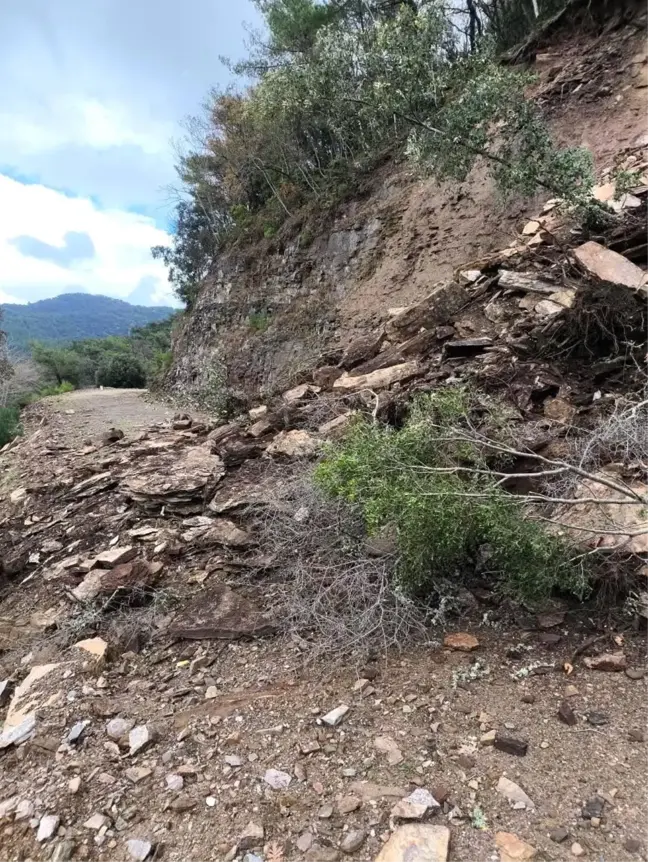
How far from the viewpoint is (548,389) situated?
4.47m

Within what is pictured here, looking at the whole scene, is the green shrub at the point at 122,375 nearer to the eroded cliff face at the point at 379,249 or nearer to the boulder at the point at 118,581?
the eroded cliff face at the point at 379,249

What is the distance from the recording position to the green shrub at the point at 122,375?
2617 cm

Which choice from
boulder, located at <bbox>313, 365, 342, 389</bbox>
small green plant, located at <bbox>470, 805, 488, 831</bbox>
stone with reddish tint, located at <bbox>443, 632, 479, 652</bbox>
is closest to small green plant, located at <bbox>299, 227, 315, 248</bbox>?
boulder, located at <bbox>313, 365, 342, 389</bbox>

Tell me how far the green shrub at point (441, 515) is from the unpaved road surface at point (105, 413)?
7.42 metres

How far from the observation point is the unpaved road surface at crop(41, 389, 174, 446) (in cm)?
1002

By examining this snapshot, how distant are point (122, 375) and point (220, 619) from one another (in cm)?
2556

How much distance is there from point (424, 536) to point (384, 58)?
18.2ft

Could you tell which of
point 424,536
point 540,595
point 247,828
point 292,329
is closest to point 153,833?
point 247,828

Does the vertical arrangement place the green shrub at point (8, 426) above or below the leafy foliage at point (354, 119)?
below

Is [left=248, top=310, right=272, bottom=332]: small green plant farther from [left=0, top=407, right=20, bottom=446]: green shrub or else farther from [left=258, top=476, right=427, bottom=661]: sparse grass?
[left=258, top=476, right=427, bottom=661]: sparse grass

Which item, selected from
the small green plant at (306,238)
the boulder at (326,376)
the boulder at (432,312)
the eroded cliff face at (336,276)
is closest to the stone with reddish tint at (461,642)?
the boulder at (326,376)

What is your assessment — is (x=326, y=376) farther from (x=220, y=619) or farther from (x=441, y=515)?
→ (x=441, y=515)

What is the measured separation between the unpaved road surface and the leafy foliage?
6201 mm

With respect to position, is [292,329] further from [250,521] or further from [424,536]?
[424,536]
